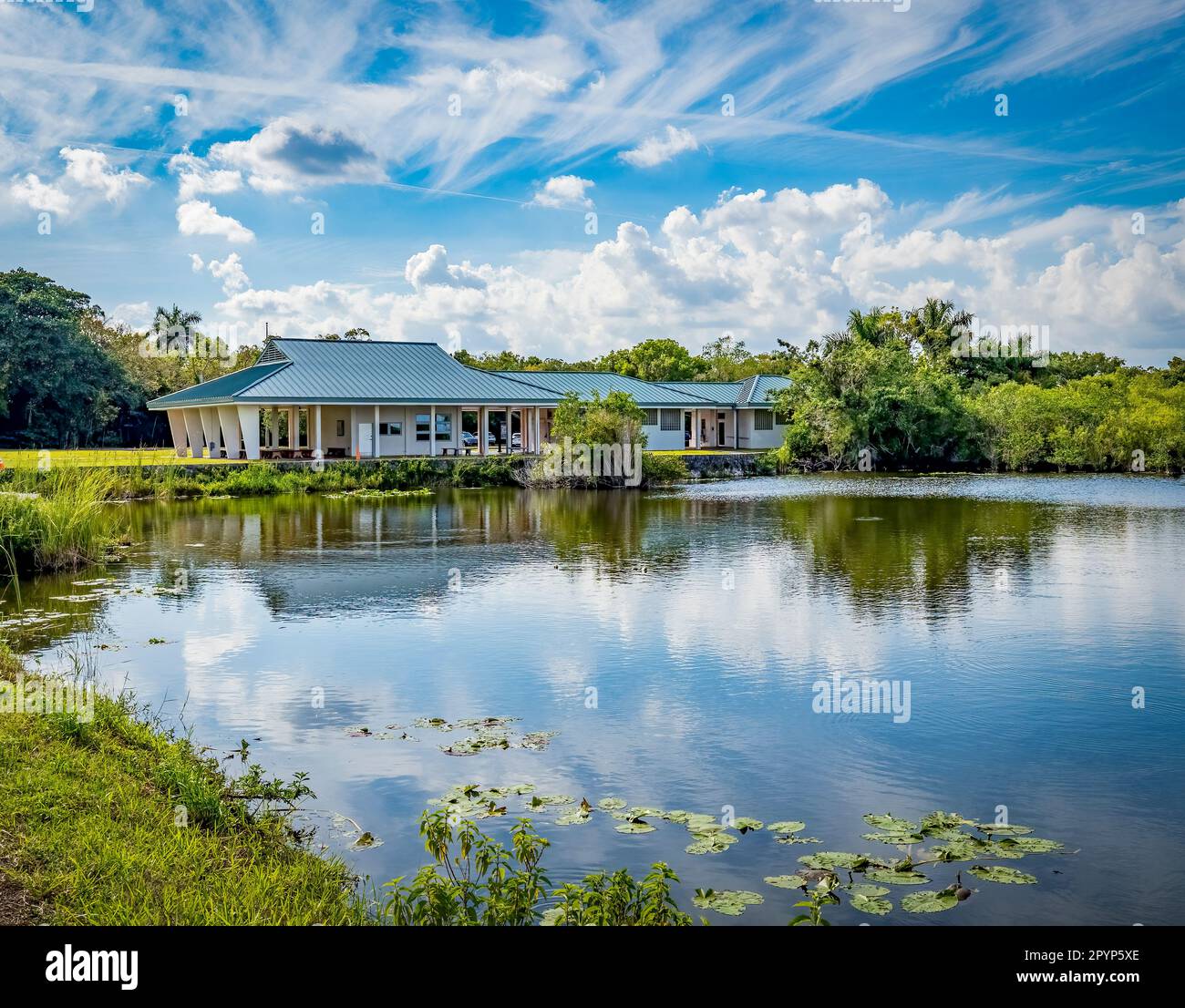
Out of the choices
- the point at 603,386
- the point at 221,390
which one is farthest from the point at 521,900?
the point at 603,386

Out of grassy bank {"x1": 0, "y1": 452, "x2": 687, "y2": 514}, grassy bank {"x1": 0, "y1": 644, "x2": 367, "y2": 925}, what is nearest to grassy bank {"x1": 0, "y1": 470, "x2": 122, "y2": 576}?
grassy bank {"x1": 0, "y1": 452, "x2": 687, "y2": 514}

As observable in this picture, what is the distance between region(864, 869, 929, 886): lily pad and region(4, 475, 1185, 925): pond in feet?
0.79

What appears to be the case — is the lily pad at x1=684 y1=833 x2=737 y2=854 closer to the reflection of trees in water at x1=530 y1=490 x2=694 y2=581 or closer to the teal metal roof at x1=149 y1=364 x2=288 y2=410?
the reflection of trees in water at x1=530 y1=490 x2=694 y2=581

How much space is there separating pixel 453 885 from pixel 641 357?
73.9 m

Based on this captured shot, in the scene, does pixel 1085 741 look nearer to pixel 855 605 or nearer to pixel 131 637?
pixel 855 605

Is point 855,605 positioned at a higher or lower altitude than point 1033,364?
lower

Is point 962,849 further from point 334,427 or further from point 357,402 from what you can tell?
point 334,427

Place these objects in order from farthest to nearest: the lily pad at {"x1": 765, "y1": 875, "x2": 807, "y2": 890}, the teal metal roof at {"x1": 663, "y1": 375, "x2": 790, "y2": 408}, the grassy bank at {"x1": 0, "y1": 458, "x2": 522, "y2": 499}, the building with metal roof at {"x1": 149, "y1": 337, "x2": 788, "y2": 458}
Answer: the teal metal roof at {"x1": 663, "y1": 375, "x2": 790, "y2": 408}, the building with metal roof at {"x1": 149, "y1": 337, "x2": 788, "y2": 458}, the grassy bank at {"x1": 0, "y1": 458, "x2": 522, "y2": 499}, the lily pad at {"x1": 765, "y1": 875, "x2": 807, "y2": 890}

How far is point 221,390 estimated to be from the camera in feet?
142

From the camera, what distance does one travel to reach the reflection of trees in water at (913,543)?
1614 cm

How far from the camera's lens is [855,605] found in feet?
48.7

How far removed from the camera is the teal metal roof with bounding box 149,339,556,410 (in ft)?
138

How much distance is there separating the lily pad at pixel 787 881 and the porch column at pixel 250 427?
38.3 m

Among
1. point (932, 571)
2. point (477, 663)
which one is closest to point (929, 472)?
point (932, 571)
